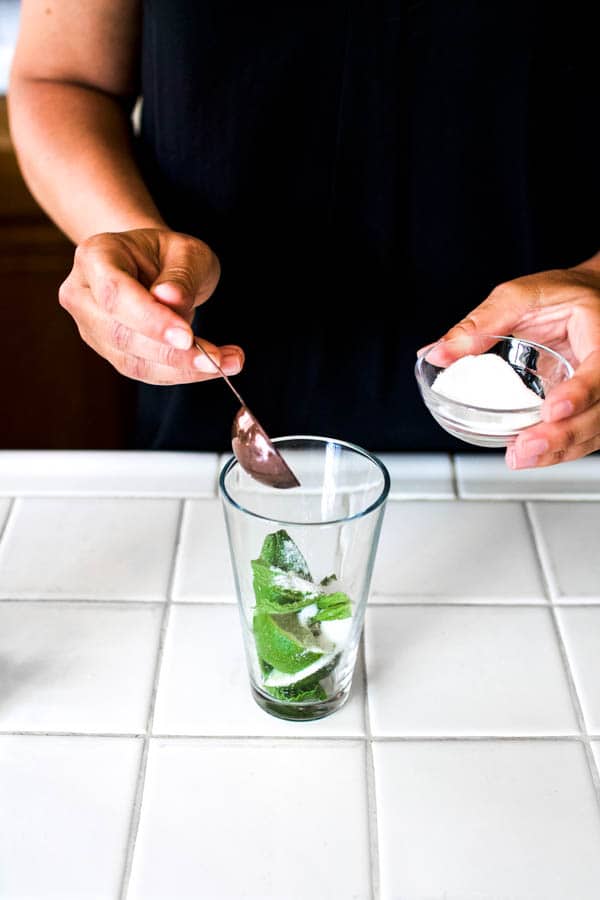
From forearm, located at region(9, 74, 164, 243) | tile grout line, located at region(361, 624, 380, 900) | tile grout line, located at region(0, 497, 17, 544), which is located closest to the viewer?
tile grout line, located at region(361, 624, 380, 900)

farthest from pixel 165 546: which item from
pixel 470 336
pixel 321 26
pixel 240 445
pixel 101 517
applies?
pixel 321 26

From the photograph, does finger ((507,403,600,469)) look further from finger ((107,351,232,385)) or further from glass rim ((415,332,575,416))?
finger ((107,351,232,385))

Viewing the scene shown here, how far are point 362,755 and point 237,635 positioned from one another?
127 mm

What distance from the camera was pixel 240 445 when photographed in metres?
0.60

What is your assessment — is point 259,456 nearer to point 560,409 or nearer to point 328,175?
point 560,409

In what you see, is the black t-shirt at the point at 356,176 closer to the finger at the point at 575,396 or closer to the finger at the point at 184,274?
the finger at the point at 184,274

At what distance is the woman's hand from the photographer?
24.3 inches

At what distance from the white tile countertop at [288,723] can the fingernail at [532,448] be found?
0.42 feet

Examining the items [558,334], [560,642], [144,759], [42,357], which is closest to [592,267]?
[558,334]

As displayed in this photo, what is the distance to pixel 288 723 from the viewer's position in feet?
1.96

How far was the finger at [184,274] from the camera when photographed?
0.62 meters

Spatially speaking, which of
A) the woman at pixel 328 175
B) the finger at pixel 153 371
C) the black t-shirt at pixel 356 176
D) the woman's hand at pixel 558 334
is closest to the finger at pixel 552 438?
the woman's hand at pixel 558 334

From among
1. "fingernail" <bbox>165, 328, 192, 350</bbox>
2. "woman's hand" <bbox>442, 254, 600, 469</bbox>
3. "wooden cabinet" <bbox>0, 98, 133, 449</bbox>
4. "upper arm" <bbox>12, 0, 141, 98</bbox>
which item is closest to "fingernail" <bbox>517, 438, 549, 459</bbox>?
"woman's hand" <bbox>442, 254, 600, 469</bbox>

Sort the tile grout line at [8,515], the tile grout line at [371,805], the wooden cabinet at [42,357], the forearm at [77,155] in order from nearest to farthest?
the tile grout line at [371,805] < the tile grout line at [8,515] < the forearm at [77,155] < the wooden cabinet at [42,357]
